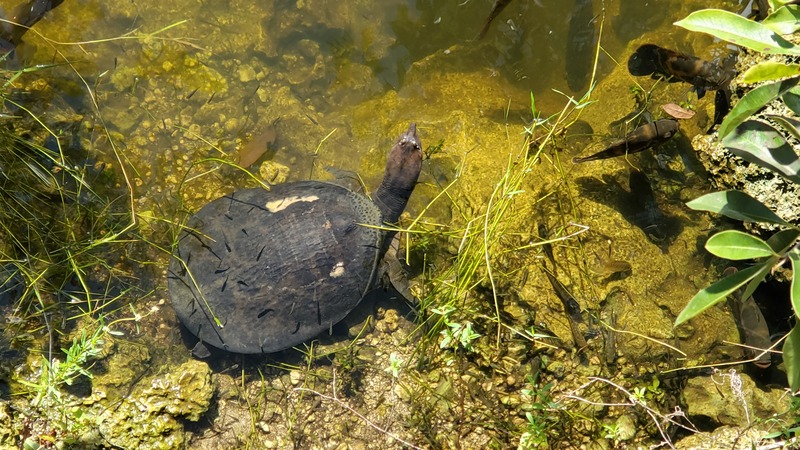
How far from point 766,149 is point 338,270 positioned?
282 cm

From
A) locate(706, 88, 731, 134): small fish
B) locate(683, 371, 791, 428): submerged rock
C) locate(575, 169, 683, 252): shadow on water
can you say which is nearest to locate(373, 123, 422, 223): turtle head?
locate(575, 169, 683, 252): shadow on water

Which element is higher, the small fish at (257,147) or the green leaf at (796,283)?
the green leaf at (796,283)

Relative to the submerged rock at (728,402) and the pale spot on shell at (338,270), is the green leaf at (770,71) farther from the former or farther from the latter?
the pale spot on shell at (338,270)

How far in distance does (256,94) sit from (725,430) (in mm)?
4541

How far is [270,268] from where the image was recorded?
3875 millimetres

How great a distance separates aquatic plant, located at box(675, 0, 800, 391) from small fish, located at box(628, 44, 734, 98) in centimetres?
194

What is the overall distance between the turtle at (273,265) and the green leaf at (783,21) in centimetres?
264

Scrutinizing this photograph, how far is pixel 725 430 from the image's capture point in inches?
131

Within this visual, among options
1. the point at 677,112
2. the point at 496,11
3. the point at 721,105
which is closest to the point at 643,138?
the point at 677,112

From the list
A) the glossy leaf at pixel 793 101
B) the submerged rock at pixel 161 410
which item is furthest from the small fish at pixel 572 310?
the submerged rock at pixel 161 410

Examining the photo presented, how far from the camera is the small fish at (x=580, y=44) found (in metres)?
4.89

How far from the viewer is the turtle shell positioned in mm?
3869

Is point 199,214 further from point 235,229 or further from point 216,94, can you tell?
point 216,94

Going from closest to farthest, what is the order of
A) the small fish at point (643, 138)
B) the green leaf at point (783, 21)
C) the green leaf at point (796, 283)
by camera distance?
the green leaf at point (796, 283), the green leaf at point (783, 21), the small fish at point (643, 138)
